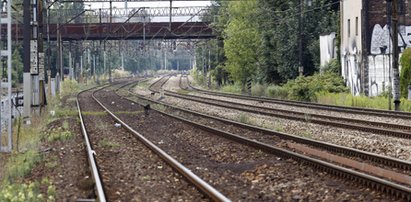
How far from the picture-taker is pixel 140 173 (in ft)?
45.2

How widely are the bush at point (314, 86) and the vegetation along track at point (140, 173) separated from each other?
24203 millimetres

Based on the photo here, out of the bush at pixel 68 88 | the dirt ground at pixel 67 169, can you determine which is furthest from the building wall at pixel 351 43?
the dirt ground at pixel 67 169

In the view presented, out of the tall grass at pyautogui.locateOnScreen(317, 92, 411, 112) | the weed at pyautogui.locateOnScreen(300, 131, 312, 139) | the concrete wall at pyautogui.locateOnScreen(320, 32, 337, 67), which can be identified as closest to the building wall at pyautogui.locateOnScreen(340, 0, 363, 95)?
the tall grass at pyautogui.locateOnScreen(317, 92, 411, 112)

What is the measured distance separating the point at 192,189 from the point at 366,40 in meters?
33.5

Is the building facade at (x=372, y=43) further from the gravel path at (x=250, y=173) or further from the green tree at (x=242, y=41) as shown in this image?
the gravel path at (x=250, y=173)

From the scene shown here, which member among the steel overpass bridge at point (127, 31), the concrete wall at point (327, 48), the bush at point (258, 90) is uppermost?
the steel overpass bridge at point (127, 31)

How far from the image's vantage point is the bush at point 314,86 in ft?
146

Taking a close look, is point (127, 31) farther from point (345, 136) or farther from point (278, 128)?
point (345, 136)

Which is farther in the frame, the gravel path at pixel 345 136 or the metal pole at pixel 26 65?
the metal pole at pixel 26 65

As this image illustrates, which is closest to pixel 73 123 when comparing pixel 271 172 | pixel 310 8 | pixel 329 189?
pixel 271 172

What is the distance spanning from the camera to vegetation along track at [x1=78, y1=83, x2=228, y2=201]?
11070 millimetres

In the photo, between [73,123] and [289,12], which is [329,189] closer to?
[73,123]

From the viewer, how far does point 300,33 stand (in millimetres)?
49406

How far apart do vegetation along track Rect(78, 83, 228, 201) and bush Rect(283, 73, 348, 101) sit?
79.4 ft
